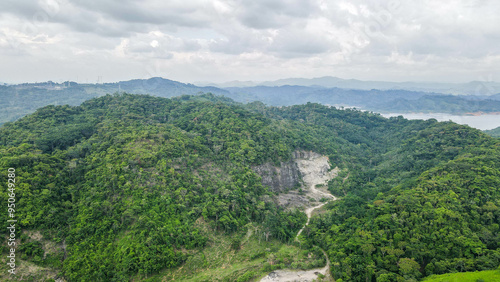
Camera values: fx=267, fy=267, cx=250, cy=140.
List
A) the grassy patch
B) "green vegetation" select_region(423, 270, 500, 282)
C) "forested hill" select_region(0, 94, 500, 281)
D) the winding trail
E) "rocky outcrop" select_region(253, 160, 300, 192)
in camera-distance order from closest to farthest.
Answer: "green vegetation" select_region(423, 270, 500, 282) < "forested hill" select_region(0, 94, 500, 281) < the grassy patch < the winding trail < "rocky outcrop" select_region(253, 160, 300, 192)

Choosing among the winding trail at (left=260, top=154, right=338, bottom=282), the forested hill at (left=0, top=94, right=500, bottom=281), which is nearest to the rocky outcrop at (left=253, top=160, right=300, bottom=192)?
the forested hill at (left=0, top=94, right=500, bottom=281)

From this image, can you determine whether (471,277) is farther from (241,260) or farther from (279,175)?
(279,175)

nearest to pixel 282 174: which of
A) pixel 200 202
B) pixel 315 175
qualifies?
pixel 315 175

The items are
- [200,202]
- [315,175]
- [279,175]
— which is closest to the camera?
[200,202]

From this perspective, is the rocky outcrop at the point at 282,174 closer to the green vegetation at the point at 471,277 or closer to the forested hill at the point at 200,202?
the forested hill at the point at 200,202

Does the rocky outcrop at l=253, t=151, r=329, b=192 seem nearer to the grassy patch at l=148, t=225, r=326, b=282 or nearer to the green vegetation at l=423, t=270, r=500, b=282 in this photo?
the grassy patch at l=148, t=225, r=326, b=282

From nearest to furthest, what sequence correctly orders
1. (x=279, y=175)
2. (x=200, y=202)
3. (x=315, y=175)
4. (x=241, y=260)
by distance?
(x=241, y=260) < (x=200, y=202) < (x=279, y=175) < (x=315, y=175)
